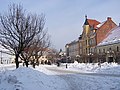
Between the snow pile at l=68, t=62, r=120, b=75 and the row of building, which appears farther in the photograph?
the row of building

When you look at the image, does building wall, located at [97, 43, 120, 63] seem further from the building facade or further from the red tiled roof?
the red tiled roof

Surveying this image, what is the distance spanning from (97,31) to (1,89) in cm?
6687

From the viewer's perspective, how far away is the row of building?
5990cm

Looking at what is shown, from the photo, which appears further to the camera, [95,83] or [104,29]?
[104,29]

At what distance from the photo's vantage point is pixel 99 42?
75.3 m

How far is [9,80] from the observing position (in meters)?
12.7

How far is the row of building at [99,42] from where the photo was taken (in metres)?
59.9

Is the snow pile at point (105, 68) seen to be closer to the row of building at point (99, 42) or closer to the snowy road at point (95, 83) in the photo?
the snowy road at point (95, 83)

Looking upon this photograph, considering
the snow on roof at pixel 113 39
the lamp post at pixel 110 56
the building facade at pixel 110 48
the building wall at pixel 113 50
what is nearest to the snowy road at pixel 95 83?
the building facade at pixel 110 48

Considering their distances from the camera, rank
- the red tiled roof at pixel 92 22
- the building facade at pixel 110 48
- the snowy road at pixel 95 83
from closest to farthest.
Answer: the snowy road at pixel 95 83
the building facade at pixel 110 48
the red tiled roof at pixel 92 22

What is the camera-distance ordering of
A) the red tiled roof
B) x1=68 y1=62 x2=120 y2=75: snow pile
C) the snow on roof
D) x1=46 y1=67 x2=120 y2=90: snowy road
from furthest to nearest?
the red tiled roof, the snow on roof, x1=68 y1=62 x2=120 y2=75: snow pile, x1=46 y1=67 x2=120 y2=90: snowy road

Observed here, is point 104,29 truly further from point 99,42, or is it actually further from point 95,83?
point 95,83

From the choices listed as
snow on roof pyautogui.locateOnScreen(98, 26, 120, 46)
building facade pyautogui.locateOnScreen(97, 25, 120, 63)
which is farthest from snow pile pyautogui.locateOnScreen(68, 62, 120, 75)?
snow on roof pyautogui.locateOnScreen(98, 26, 120, 46)

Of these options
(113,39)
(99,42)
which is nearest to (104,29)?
(99,42)
